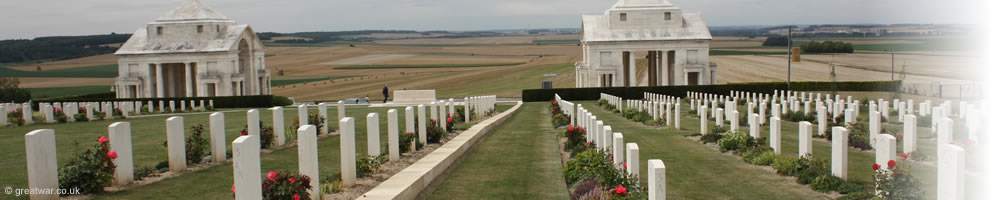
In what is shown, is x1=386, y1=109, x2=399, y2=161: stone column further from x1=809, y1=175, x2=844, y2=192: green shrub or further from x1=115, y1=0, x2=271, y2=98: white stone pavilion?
x1=115, y1=0, x2=271, y2=98: white stone pavilion

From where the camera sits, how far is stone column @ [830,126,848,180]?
9883mm

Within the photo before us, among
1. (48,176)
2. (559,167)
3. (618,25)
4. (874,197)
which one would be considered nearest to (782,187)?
(874,197)

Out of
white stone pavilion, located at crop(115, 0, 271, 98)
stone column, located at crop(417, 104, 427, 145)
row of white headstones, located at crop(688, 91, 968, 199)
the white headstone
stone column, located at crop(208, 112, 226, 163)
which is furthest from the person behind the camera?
white stone pavilion, located at crop(115, 0, 271, 98)

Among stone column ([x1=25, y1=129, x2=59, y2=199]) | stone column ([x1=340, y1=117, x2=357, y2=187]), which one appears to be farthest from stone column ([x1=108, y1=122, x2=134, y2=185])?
stone column ([x1=340, y1=117, x2=357, y2=187])

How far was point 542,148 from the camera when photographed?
15633mm

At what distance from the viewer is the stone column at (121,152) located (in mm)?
9836

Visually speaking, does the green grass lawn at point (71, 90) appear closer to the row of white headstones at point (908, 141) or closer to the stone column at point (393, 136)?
the row of white headstones at point (908, 141)

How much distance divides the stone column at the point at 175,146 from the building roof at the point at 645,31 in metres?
49.4

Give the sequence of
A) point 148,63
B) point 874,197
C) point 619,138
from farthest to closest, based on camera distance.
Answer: point 148,63, point 619,138, point 874,197

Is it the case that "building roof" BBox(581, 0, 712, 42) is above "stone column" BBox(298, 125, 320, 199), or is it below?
above

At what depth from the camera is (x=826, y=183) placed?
379 inches

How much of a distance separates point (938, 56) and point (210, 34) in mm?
60965

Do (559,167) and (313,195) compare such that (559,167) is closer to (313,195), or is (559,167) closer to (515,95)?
(313,195)

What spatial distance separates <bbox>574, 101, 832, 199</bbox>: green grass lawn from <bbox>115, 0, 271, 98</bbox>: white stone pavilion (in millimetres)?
49086
